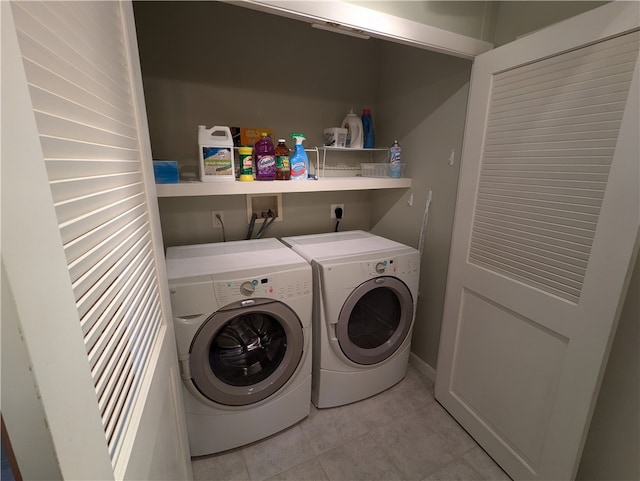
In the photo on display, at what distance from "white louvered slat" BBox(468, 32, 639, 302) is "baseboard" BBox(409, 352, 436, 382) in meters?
0.95

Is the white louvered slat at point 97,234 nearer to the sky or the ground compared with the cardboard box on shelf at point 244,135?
nearer to the ground

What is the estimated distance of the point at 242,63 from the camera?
1688 millimetres

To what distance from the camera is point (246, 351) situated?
1.49 meters

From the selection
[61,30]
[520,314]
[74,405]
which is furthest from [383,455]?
[61,30]

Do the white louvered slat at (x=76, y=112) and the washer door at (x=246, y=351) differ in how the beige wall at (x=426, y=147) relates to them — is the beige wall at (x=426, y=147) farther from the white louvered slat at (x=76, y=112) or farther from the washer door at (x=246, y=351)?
the white louvered slat at (x=76, y=112)

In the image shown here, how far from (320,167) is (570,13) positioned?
140cm

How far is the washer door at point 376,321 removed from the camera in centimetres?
157

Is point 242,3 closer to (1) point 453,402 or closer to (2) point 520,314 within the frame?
(2) point 520,314

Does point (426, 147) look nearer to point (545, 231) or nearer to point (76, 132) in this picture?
point (545, 231)

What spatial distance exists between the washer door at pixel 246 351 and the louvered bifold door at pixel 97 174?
541mm

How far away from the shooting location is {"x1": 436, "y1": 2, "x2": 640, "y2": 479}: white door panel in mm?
923

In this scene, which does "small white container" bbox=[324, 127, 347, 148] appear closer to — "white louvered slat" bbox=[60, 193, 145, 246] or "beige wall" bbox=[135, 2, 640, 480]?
"beige wall" bbox=[135, 2, 640, 480]

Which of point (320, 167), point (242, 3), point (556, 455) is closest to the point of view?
point (242, 3)

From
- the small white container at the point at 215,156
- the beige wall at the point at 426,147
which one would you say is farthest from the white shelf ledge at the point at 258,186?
the beige wall at the point at 426,147
